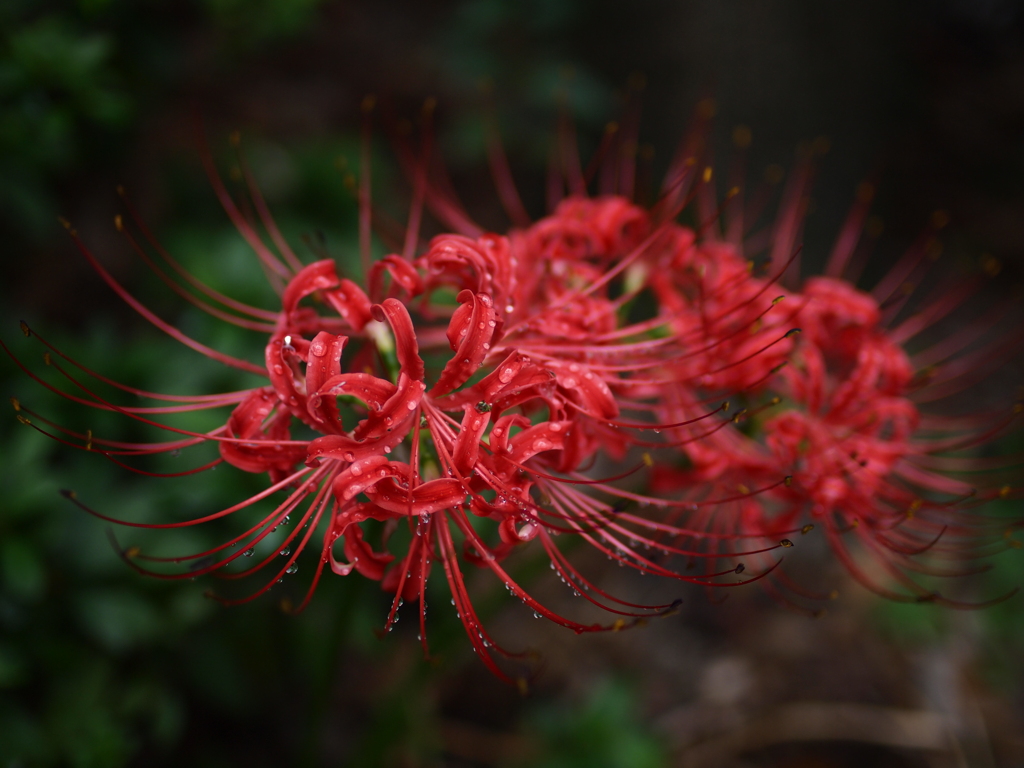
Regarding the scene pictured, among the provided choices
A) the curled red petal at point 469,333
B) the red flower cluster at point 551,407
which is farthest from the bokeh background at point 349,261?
the curled red petal at point 469,333

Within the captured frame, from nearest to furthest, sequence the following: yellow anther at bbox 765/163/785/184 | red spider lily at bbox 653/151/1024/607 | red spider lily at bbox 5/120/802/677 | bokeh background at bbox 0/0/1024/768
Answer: red spider lily at bbox 5/120/802/677, red spider lily at bbox 653/151/1024/607, bokeh background at bbox 0/0/1024/768, yellow anther at bbox 765/163/785/184

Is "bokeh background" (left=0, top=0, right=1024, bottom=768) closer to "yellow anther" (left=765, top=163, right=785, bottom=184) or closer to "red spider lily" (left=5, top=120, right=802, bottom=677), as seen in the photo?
"yellow anther" (left=765, top=163, right=785, bottom=184)

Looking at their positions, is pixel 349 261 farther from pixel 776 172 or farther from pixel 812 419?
pixel 776 172

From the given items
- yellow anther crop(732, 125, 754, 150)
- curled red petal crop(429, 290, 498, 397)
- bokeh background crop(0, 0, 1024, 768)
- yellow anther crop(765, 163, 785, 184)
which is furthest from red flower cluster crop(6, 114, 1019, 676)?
yellow anther crop(732, 125, 754, 150)

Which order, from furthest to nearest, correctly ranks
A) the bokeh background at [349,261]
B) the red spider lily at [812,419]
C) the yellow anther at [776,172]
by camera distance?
the yellow anther at [776,172] < the bokeh background at [349,261] < the red spider lily at [812,419]

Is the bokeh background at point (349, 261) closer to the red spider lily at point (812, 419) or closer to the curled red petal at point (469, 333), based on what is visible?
the red spider lily at point (812, 419)

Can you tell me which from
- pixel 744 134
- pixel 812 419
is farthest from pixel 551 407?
pixel 744 134
